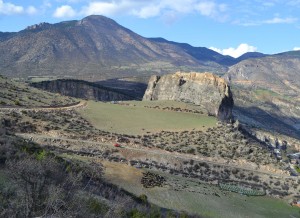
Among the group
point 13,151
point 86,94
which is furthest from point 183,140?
point 86,94

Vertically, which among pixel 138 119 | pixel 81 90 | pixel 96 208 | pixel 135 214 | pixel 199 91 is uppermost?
pixel 96 208

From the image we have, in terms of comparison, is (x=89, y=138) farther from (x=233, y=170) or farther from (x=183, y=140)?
(x=233, y=170)

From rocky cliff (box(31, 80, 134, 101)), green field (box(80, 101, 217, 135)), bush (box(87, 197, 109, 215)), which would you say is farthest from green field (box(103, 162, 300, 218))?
rocky cliff (box(31, 80, 134, 101))

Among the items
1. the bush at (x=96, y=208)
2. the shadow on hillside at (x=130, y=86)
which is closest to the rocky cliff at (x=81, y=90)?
the shadow on hillside at (x=130, y=86)

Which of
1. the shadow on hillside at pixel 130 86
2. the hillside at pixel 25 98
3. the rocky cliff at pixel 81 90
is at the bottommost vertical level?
the shadow on hillside at pixel 130 86

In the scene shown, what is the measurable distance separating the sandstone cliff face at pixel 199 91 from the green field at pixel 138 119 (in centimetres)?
1145

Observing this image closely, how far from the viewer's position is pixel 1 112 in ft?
173

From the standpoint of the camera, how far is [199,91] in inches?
3644

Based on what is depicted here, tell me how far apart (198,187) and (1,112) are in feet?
84.7

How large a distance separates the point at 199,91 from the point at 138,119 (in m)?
28.2

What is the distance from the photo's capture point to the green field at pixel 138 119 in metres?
61.4

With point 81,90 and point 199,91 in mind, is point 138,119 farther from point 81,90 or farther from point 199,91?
point 81,90

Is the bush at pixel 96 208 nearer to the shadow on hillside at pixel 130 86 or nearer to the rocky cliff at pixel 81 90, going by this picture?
the rocky cliff at pixel 81 90

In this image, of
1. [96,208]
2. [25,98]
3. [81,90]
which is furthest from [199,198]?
[81,90]
